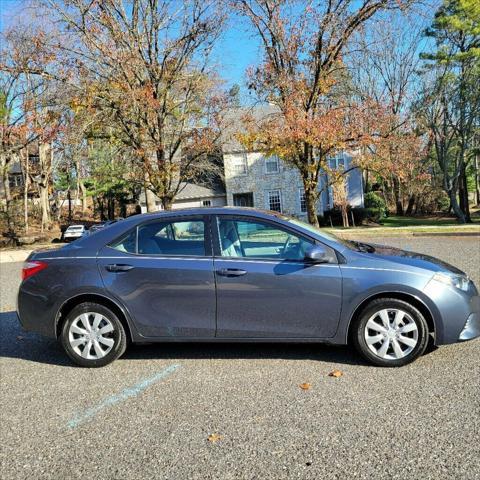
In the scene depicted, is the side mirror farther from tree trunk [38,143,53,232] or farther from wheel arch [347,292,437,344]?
tree trunk [38,143,53,232]

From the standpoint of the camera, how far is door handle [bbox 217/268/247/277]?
4398 mm

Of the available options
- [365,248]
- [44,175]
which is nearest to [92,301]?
[365,248]

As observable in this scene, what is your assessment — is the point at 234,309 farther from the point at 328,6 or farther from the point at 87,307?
the point at 328,6

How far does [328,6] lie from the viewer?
59.6 feet

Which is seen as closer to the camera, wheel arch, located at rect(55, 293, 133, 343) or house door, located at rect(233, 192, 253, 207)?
wheel arch, located at rect(55, 293, 133, 343)

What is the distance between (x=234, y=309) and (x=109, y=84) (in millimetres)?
14889

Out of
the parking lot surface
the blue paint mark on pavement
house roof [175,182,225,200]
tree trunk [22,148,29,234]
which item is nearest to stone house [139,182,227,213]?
house roof [175,182,225,200]

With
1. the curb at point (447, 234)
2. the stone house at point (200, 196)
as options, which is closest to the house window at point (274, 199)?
the stone house at point (200, 196)

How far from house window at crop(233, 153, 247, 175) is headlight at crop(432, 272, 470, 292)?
31025mm

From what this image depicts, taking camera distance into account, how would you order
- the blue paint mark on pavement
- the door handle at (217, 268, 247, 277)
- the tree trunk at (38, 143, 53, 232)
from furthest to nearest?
the tree trunk at (38, 143, 53, 232) → the door handle at (217, 268, 247, 277) → the blue paint mark on pavement

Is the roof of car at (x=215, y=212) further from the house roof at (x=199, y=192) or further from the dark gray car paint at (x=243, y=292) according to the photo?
the house roof at (x=199, y=192)

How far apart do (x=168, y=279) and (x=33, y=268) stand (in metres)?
1.47

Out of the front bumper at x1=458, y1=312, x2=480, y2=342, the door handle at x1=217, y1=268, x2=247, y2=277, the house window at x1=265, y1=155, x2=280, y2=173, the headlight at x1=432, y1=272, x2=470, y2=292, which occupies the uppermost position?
the house window at x1=265, y1=155, x2=280, y2=173

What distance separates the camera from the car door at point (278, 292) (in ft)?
14.2
